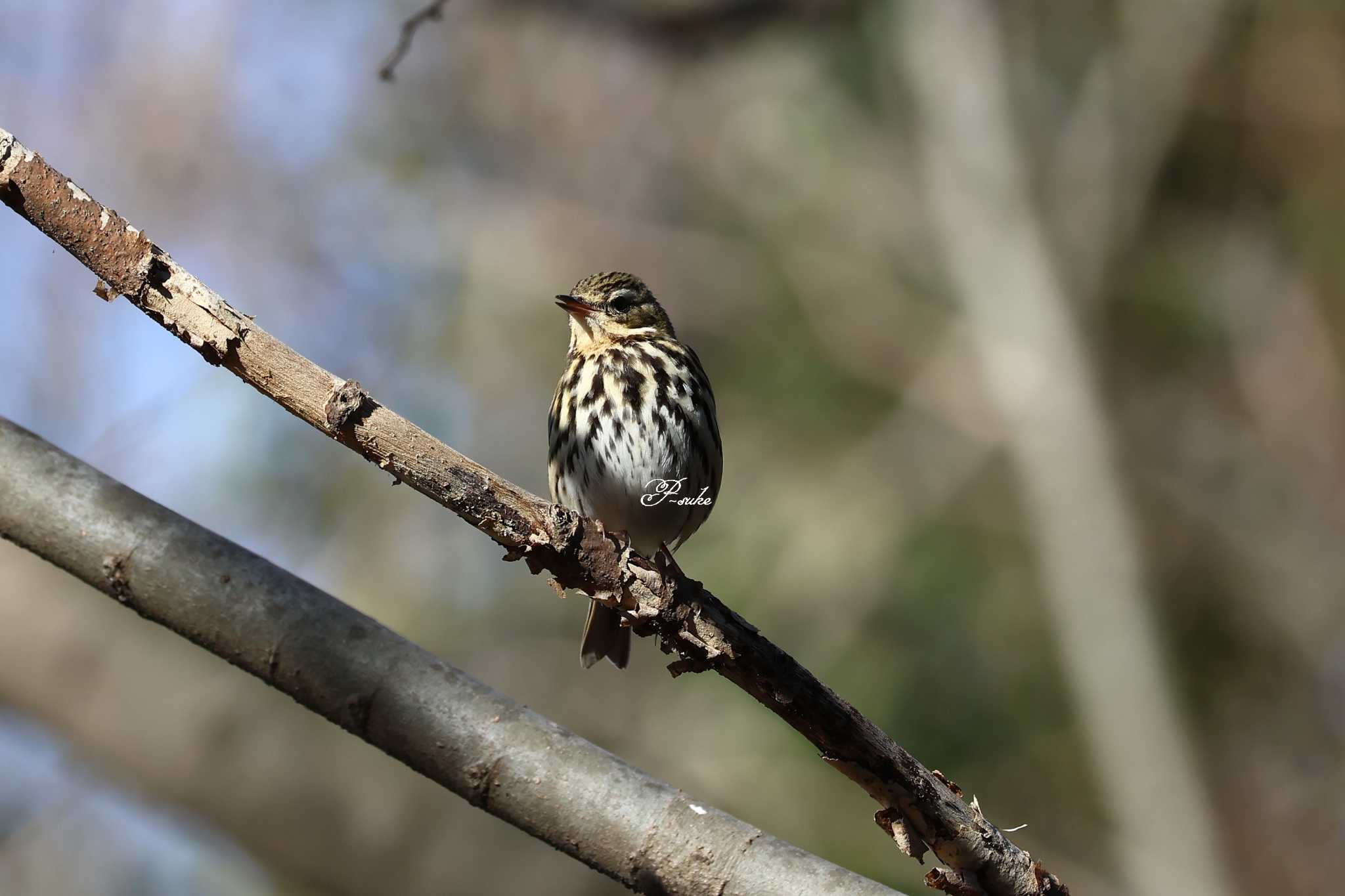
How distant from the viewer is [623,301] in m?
5.15

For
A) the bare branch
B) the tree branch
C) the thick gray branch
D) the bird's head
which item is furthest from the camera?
the bird's head

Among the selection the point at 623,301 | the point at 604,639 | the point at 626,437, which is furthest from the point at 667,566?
the point at 623,301

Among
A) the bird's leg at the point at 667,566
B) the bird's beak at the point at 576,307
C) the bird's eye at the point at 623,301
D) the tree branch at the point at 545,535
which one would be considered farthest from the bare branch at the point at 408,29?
the bird's leg at the point at 667,566

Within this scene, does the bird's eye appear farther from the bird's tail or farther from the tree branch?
the tree branch

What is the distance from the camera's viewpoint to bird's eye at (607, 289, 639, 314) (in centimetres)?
512

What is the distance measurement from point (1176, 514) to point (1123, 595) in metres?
2.36

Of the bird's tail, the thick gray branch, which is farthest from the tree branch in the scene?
the bird's tail

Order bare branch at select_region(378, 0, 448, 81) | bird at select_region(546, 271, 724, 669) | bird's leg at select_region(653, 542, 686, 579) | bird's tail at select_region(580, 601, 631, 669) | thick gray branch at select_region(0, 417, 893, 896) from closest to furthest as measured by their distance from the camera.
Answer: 1. thick gray branch at select_region(0, 417, 893, 896)
2. bird's leg at select_region(653, 542, 686, 579)
3. bare branch at select_region(378, 0, 448, 81)
4. bird at select_region(546, 271, 724, 669)
5. bird's tail at select_region(580, 601, 631, 669)

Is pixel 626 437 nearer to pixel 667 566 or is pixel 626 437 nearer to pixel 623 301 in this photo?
pixel 623 301

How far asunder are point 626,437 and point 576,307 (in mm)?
700

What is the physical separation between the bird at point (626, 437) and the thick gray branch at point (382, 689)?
6.45ft

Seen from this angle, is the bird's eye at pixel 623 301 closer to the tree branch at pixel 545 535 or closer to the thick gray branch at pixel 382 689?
the tree branch at pixel 545 535

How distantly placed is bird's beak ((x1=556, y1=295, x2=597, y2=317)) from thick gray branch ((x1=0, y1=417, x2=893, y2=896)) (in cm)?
267

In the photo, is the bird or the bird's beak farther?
the bird's beak
